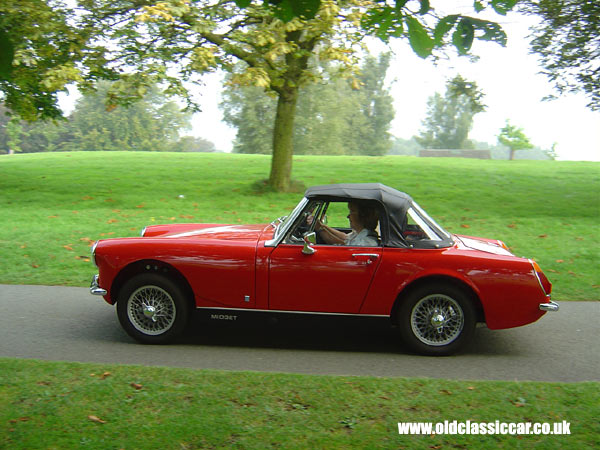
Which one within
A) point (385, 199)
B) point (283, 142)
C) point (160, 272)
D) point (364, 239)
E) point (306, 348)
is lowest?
point (306, 348)

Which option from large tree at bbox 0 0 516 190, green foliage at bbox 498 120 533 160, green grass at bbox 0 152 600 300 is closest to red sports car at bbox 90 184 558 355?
green grass at bbox 0 152 600 300

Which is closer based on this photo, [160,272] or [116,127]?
[160,272]

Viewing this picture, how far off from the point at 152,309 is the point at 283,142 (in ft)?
37.2

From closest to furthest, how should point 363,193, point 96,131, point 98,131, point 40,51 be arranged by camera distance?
point 363,193
point 40,51
point 96,131
point 98,131

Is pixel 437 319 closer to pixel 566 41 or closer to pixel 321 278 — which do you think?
pixel 321 278

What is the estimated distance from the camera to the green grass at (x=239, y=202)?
30.8 ft

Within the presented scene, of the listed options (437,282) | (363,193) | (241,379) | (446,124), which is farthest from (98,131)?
(241,379)

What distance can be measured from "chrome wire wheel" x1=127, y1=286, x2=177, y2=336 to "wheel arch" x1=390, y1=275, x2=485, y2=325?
2.13 metres

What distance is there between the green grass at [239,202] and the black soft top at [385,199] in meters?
3.48

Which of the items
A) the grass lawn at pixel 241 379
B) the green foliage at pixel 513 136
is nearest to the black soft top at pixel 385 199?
the grass lawn at pixel 241 379

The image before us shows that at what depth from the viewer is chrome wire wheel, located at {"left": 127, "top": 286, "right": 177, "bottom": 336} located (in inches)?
219

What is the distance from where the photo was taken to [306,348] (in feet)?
18.3

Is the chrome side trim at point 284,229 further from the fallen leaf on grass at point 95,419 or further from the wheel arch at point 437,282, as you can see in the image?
the fallen leaf on grass at point 95,419

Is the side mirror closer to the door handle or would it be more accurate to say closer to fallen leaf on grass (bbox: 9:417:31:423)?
the door handle
